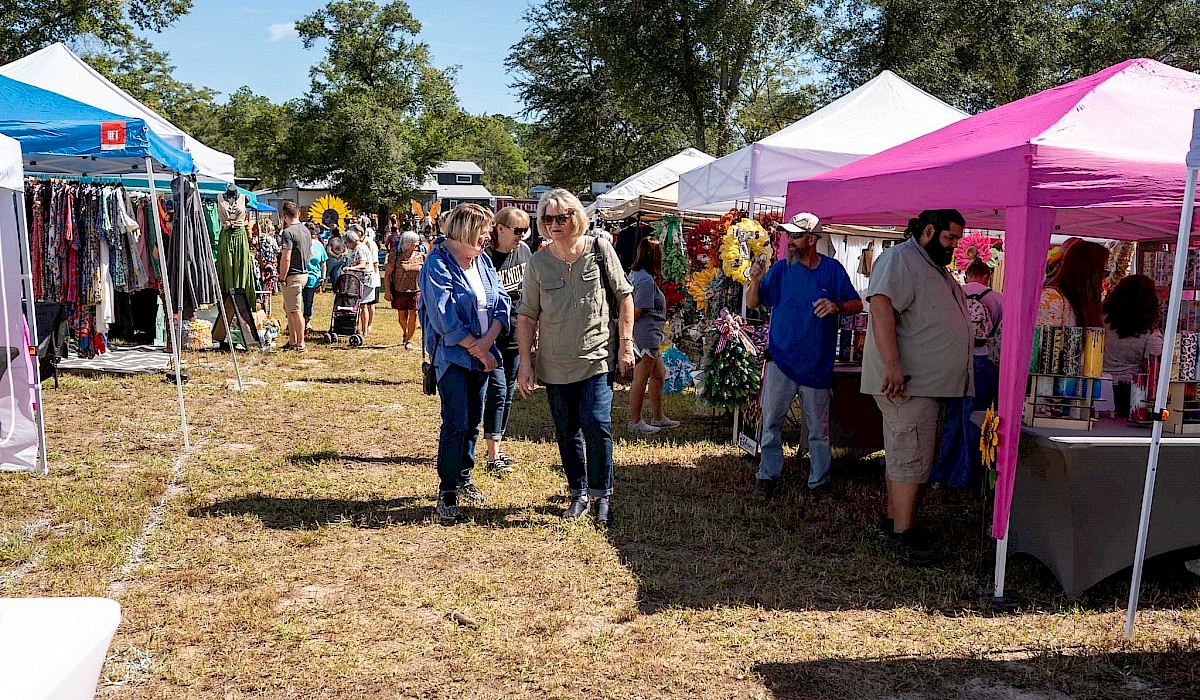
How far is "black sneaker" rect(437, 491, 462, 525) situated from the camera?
5.25 meters

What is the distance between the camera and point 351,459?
6711mm

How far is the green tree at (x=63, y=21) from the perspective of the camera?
28.0m

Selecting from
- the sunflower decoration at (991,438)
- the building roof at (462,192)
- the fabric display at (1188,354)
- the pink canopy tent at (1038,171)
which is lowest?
the sunflower decoration at (991,438)

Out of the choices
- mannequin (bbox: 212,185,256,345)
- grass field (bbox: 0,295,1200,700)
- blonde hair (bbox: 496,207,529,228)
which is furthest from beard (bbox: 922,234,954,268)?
mannequin (bbox: 212,185,256,345)

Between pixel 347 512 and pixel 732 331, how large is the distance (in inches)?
113

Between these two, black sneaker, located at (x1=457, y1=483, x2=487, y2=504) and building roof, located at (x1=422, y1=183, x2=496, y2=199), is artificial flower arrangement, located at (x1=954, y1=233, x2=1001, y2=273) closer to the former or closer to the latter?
black sneaker, located at (x1=457, y1=483, x2=487, y2=504)

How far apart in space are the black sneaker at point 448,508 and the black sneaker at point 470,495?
19cm

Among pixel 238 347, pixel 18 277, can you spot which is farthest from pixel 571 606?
pixel 238 347

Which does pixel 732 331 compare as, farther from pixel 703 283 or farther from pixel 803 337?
pixel 803 337

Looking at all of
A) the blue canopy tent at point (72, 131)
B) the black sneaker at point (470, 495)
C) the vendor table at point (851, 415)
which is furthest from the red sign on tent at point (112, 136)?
the vendor table at point (851, 415)

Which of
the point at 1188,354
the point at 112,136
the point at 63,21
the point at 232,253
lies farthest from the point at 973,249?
the point at 63,21

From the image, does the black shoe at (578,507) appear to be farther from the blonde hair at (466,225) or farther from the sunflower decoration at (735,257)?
the sunflower decoration at (735,257)

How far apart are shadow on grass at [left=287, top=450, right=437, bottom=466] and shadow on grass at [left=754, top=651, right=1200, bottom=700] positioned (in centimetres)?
367

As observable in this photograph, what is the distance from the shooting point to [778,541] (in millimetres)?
5078
